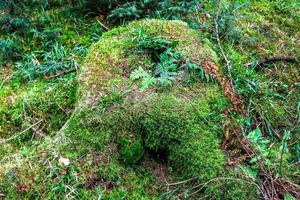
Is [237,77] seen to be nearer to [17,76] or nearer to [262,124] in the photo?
[262,124]

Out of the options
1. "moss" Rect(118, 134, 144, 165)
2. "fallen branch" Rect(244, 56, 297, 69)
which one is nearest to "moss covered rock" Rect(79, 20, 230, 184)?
"moss" Rect(118, 134, 144, 165)

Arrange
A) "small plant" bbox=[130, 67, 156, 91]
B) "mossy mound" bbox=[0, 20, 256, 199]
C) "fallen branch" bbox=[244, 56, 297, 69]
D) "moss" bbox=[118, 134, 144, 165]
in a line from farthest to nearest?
"fallen branch" bbox=[244, 56, 297, 69] → "small plant" bbox=[130, 67, 156, 91] → "moss" bbox=[118, 134, 144, 165] → "mossy mound" bbox=[0, 20, 256, 199]

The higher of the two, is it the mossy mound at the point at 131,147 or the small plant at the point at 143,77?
the small plant at the point at 143,77

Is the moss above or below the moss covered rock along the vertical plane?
below

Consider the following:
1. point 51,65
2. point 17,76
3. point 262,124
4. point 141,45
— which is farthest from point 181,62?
point 17,76

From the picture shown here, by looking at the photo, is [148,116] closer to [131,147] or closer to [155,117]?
[155,117]

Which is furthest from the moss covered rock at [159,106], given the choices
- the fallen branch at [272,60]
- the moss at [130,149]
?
the fallen branch at [272,60]

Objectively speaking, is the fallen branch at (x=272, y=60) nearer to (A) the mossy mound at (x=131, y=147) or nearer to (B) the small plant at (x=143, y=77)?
(A) the mossy mound at (x=131, y=147)

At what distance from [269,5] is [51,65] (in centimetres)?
305

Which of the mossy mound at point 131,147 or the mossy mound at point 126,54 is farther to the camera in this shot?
the mossy mound at point 126,54

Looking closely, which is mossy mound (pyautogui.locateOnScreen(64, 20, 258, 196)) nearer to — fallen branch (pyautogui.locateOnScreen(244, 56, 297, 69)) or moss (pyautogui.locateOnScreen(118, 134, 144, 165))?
moss (pyautogui.locateOnScreen(118, 134, 144, 165))

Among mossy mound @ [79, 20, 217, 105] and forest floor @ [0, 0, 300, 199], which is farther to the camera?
mossy mound @ [79, 20, 217, 105]

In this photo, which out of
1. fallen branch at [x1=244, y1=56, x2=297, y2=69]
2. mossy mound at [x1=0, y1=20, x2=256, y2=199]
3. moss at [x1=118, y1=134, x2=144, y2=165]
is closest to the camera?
mossy mound at [x1=0, y1=20, x2=256, y2=199]

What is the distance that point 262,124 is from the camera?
342 centimetres
